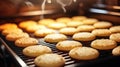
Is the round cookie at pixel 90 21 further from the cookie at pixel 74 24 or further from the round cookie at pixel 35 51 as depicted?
the round cookie at pixel 35 51

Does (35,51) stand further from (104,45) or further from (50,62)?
(104,45)

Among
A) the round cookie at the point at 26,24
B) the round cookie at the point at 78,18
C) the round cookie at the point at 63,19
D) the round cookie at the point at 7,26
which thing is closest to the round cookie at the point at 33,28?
the round cookie at the point at 26,24

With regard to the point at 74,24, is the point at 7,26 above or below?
above

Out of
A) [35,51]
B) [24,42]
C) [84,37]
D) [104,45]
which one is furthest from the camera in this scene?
[84,37]

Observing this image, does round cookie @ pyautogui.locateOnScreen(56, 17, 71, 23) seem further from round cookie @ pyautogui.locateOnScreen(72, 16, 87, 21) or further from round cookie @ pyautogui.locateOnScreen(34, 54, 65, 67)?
round cookie @ pyautogui.locateOnScreen(34, 54, 65, 67)

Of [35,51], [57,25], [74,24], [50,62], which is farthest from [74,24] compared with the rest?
[50,62]

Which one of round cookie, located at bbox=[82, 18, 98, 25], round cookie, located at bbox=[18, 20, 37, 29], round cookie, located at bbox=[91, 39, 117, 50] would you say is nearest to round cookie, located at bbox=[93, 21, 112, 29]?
round cookie, located at bbox=[82, 18, 98, 25]

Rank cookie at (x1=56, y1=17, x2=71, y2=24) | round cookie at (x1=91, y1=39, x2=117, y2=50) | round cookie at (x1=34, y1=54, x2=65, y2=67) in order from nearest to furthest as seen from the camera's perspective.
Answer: round cookie at (x1=34, y1=54, x2=65, y2=67) → round cookie at (x1=91, y1=39, x2=117, y2=50) → cookie at (x1=56, y1=17, x2=71, y2=24)

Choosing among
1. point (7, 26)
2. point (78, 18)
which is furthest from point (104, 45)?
point (7, 26)

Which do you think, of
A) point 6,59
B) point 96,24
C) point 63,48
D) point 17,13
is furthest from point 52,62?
point 17,13

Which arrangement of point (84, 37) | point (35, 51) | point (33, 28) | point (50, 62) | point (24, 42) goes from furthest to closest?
point (33, 28), point (84, 37), point (24, 42), point (35, 51), point (50, 62)

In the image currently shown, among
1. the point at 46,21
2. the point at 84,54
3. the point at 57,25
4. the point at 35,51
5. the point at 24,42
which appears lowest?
the point at 84,54

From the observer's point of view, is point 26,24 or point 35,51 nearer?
point 35,51

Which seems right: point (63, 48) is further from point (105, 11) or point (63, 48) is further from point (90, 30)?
point (105, 11)
